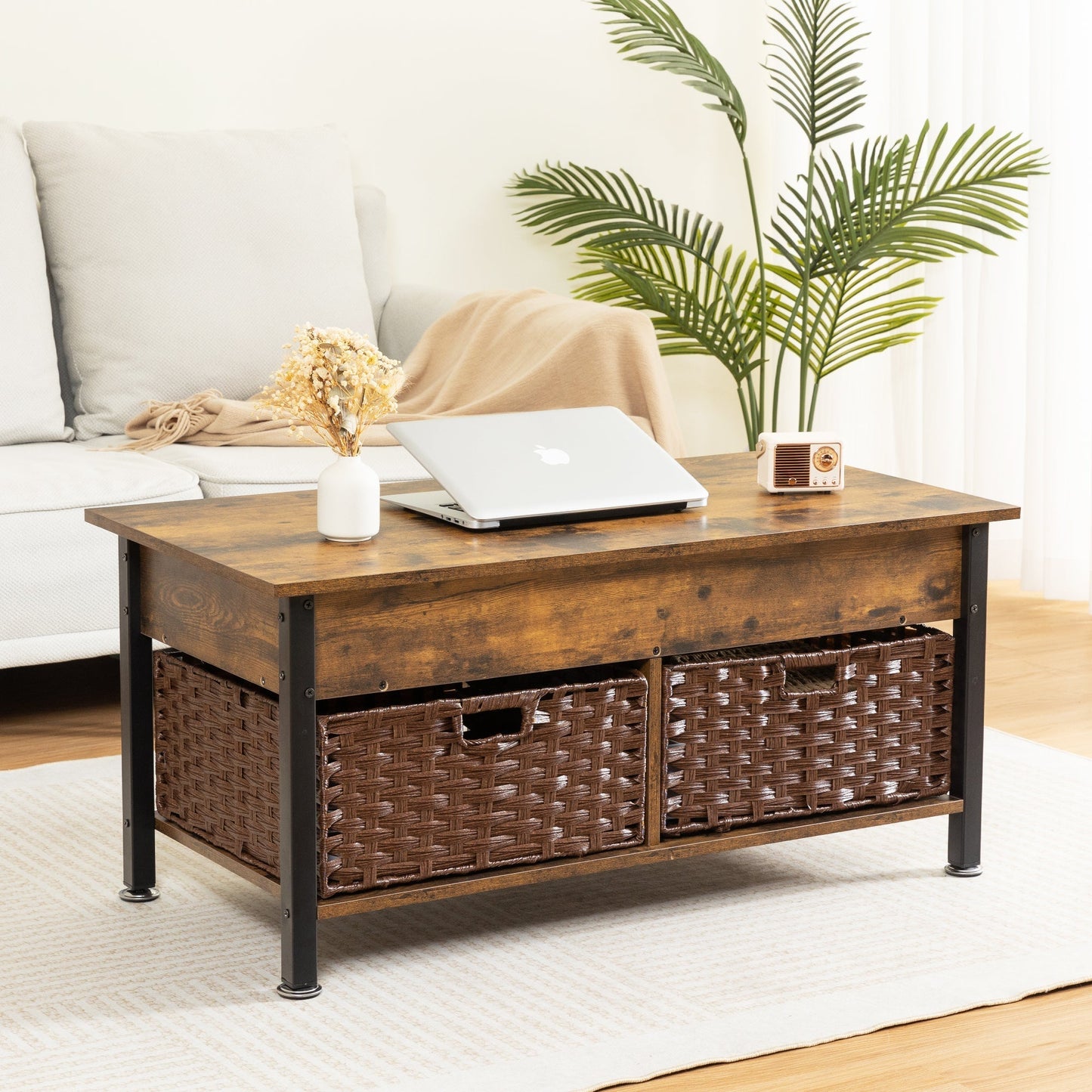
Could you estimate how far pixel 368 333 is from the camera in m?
3.44

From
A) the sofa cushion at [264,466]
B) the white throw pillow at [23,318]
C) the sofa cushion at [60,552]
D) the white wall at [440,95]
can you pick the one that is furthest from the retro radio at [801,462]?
the white wall at [440,95]

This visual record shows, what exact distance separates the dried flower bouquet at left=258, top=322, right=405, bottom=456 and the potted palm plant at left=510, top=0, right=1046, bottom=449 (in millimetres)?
1862

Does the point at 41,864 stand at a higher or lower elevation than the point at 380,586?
Result: lower

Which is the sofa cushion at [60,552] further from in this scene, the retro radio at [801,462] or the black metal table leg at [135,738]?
the retro radio at [801,462]

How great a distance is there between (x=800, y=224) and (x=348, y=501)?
8.94 ft

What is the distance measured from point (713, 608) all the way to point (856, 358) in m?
1.94

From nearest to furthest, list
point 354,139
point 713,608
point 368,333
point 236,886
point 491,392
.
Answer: point 713,608 → point 236,886 → point 491,392 → point 368,333 → point 354,139

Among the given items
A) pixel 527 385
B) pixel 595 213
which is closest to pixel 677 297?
pixel 595 213

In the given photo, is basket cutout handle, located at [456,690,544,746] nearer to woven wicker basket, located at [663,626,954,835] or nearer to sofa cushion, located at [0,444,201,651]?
woven wicker basket, located at [663,626,954,835]

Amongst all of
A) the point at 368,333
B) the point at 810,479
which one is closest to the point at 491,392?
the point at 368,333

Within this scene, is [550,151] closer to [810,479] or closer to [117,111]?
[117,111]

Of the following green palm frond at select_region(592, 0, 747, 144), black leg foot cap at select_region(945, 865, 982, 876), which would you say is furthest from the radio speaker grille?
green palm frond at select_region(592, 0, 747, 144)

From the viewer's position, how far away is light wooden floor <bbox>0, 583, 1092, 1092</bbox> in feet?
5.34

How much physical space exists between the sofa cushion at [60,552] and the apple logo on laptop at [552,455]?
932mm
